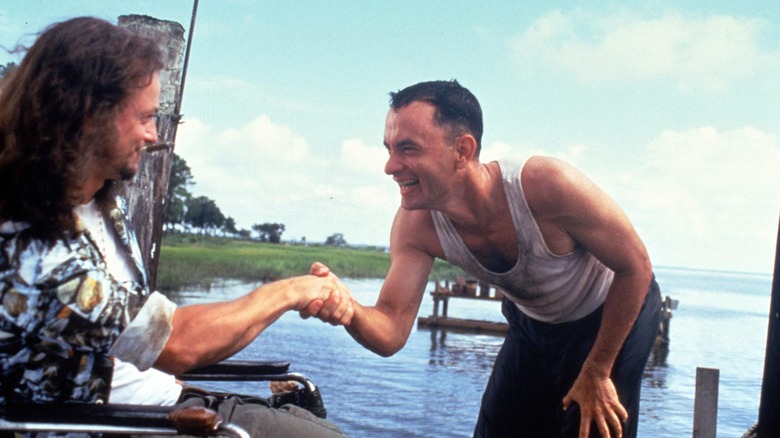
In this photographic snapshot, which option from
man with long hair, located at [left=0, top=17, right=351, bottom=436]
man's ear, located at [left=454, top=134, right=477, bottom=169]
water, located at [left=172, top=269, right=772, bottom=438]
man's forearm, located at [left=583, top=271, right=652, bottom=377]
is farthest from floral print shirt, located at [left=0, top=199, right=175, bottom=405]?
water, located at [left=172, top=269, right=772, bottom=438]

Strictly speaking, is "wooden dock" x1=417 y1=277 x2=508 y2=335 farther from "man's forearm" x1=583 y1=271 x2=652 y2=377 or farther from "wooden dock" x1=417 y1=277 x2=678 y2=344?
"man's forearm" x1=583 y1=271 x2=652 y2=377

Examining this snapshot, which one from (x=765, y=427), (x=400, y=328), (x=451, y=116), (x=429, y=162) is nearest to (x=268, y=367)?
(x=400, y=328)

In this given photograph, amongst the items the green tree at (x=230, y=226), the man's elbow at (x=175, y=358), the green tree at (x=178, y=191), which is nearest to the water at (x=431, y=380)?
the man's elbow at (x=175, y=358)

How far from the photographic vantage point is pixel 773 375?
296 centimetres

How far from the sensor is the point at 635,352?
336 centimetres

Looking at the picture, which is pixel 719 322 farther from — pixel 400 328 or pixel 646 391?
pixel 400 328

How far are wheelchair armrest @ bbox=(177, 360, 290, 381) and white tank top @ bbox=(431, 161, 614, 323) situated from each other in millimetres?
909

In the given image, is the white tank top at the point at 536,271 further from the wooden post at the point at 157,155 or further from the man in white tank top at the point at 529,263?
the wooden post at the point at 157,155

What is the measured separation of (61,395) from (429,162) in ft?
5.43

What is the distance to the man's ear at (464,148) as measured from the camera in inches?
127

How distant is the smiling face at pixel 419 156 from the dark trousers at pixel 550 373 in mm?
784

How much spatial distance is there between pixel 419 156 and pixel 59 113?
1.54 meters

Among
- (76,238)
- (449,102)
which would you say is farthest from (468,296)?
(76,238)

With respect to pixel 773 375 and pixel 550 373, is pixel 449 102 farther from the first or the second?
pixel 773 375
